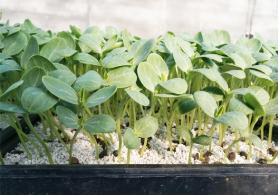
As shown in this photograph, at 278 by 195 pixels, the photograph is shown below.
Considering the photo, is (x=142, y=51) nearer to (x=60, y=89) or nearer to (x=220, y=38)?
(x=60, y=89)

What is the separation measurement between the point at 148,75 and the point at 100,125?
181mm

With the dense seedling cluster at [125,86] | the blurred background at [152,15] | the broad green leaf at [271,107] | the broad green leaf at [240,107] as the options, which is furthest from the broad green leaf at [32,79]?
the blurred background at [152,15]

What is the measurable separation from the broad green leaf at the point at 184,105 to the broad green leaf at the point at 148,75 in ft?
0.24

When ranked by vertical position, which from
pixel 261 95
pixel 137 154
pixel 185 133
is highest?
pixel 261 95

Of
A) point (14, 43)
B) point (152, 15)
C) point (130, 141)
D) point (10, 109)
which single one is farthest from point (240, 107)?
Result: point (152, 15)

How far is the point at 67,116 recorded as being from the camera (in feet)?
1.65

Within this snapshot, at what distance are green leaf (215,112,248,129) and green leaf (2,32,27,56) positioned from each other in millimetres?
586

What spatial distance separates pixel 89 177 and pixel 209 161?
344mm

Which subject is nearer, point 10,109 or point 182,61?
point 10,109

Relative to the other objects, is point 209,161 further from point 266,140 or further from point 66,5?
point 66,5

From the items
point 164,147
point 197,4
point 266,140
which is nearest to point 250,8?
point 197,4

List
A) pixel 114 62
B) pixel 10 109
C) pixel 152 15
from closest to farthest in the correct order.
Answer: pixel 10 109
pixel 114 62
pixel 152 15

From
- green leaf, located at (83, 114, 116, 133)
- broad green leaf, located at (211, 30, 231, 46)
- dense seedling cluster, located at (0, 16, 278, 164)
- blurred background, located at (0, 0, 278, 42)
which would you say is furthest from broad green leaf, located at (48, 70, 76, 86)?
blurred background, located at (0, 0, 278, 42)

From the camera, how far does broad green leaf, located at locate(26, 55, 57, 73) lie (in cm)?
56
